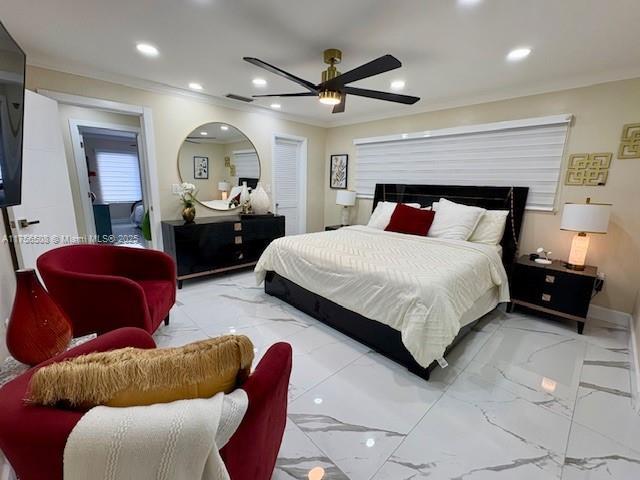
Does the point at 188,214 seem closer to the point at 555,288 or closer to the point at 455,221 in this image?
the point at 455,221

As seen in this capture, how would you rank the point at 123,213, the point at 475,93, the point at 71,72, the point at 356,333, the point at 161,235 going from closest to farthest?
the point at 356,333 → the point at 71,72 → the point at 475,93 → the point at 161,235 → the point at 123,213

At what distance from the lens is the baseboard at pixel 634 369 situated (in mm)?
1738

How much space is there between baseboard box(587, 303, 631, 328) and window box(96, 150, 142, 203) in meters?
8.05

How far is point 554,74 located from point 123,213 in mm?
7832

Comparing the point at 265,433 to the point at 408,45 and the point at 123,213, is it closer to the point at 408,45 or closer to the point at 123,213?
the point at 408,45

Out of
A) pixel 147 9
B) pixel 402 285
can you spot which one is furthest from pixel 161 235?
pixel 402 285

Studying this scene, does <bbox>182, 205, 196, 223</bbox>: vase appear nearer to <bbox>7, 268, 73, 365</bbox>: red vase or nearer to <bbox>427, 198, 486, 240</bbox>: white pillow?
<bbox>7, 268, 73, 365</bbox>: red vase

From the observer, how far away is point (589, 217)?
8.04 feet

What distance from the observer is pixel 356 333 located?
92.3 inches

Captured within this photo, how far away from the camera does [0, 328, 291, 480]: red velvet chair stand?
0.60m

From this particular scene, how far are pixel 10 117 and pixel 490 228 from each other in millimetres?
3855

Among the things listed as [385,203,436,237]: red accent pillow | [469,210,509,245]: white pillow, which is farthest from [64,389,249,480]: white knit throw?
[469,210,509,245]: white pillow

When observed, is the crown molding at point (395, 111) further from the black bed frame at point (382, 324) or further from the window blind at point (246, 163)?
the black bed frame at point (382, 324)

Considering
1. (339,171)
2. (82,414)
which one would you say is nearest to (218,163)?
(339,171)
